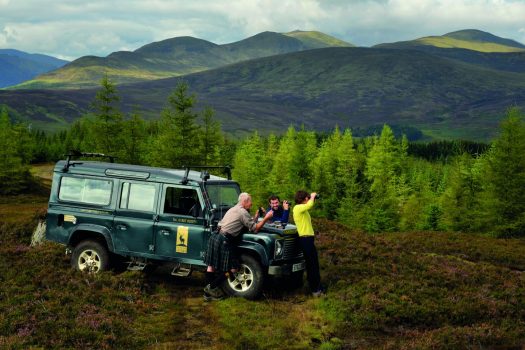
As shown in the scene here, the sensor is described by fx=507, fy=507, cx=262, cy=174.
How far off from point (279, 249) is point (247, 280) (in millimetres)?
1243

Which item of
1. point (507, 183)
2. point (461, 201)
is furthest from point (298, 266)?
point (461, 201)

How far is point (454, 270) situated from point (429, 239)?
37.8 feet

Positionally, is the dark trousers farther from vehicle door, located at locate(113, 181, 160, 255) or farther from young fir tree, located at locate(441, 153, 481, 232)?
young fir tree, located at locate(441, 153, 481, 232)

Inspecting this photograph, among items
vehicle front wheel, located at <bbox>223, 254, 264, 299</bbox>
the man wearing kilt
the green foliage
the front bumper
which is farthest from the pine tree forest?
the man wearing kilt

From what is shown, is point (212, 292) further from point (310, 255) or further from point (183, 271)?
point (310, 255)

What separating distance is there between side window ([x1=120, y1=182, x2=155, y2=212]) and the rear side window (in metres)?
0.53

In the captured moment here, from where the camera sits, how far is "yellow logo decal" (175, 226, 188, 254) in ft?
46.8

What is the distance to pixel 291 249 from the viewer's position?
14125mm

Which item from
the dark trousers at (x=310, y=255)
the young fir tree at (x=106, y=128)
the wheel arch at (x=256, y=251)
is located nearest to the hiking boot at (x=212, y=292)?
the wheel arch at (x=256, y=251)

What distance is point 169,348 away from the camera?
10.4 metres

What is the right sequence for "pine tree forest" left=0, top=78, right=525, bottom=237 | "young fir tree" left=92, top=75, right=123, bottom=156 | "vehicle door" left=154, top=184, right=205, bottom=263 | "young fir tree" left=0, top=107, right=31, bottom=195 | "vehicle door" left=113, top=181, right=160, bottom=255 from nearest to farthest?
"vehicle door" left=154, top=184, right=205, bottom=263, "vehicle door" left=113, top=181, right=160, bottom=255, "pine tree forest" left=0, top=78, right=525, bottom=237, "young fir tree" left=92, top=75, right=123, bottom=156, "young fir tree" left=0, top=107, right=31, bottom=195

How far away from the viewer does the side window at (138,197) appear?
1475cm

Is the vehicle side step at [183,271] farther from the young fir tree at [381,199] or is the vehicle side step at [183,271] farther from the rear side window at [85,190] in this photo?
the young fir tree at [381,199]

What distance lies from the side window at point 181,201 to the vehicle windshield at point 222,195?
18.3 inches
